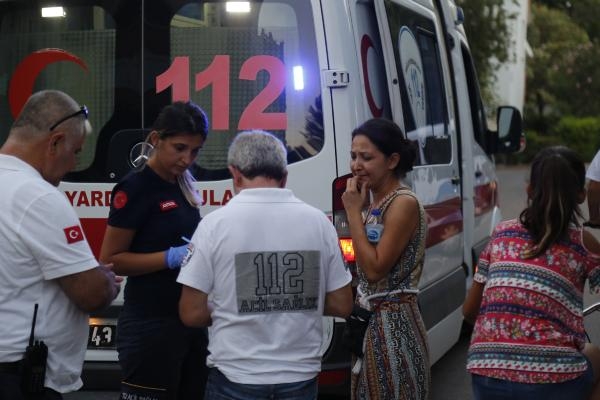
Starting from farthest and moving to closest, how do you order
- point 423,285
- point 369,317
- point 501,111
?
1. point 501,111
2. point 423,285
3. point 369,317

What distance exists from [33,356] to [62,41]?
2.48 metres

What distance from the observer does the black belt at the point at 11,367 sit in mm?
3424

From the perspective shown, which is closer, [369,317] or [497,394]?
[497,394]

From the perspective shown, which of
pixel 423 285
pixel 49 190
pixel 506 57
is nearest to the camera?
pixel 49 190

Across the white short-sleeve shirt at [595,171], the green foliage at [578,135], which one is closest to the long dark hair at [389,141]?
the white short-sleeve shirt at [595,171]

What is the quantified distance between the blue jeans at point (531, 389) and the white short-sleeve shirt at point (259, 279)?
576 mm

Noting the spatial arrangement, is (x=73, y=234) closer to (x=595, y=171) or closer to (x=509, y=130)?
(x=595, y=171)

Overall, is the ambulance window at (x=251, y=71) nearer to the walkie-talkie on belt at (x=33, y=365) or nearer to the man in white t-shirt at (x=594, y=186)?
the walkie-talkie on belt at (x=33, y=365)

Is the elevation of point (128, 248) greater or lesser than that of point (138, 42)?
lesser

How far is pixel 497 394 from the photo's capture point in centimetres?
359

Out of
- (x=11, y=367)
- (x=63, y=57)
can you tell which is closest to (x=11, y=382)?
(x=11, y=367)

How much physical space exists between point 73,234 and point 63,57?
231cm

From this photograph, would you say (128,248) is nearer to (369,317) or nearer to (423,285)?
(369,317)

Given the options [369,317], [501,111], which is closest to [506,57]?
[501,111]
